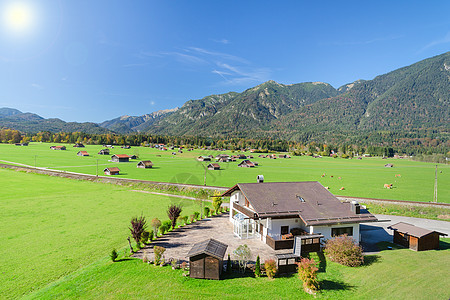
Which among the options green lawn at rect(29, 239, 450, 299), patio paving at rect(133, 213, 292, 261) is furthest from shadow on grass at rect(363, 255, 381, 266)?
patio paving at rect(133, 213, 292, 261)

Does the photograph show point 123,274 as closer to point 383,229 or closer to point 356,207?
point 356,207

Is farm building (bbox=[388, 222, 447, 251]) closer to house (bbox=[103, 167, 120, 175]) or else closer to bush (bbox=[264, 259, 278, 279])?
bush (bbox=[264, 259, 278, 279])

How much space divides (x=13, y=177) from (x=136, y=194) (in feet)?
140

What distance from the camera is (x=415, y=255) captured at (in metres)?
23.2

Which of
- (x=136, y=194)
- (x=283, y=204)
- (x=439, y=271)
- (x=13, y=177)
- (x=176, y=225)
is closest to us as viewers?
(x=439, y=271)

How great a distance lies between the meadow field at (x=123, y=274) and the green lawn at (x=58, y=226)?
0.09 m

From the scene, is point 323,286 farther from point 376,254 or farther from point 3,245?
point 3,245

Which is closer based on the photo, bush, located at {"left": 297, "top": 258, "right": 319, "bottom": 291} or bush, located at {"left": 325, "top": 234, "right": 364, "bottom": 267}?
bush, located at {"left": 297, "top": 258, "right": 319, "bottom": 291}

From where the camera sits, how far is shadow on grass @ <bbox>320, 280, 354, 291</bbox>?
17484mm

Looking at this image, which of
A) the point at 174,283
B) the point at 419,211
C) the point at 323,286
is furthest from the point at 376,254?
the point at 419,211

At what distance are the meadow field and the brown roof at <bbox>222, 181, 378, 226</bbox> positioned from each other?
4290 millimetres

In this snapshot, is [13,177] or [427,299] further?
[13,177]

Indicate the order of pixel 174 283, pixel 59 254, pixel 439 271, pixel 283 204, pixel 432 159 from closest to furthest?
pixel 174 283 < pixel 439 271 < pixel 59 254 < pixel 283 204 < pixel 432 159

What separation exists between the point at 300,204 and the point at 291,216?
2.45 m
